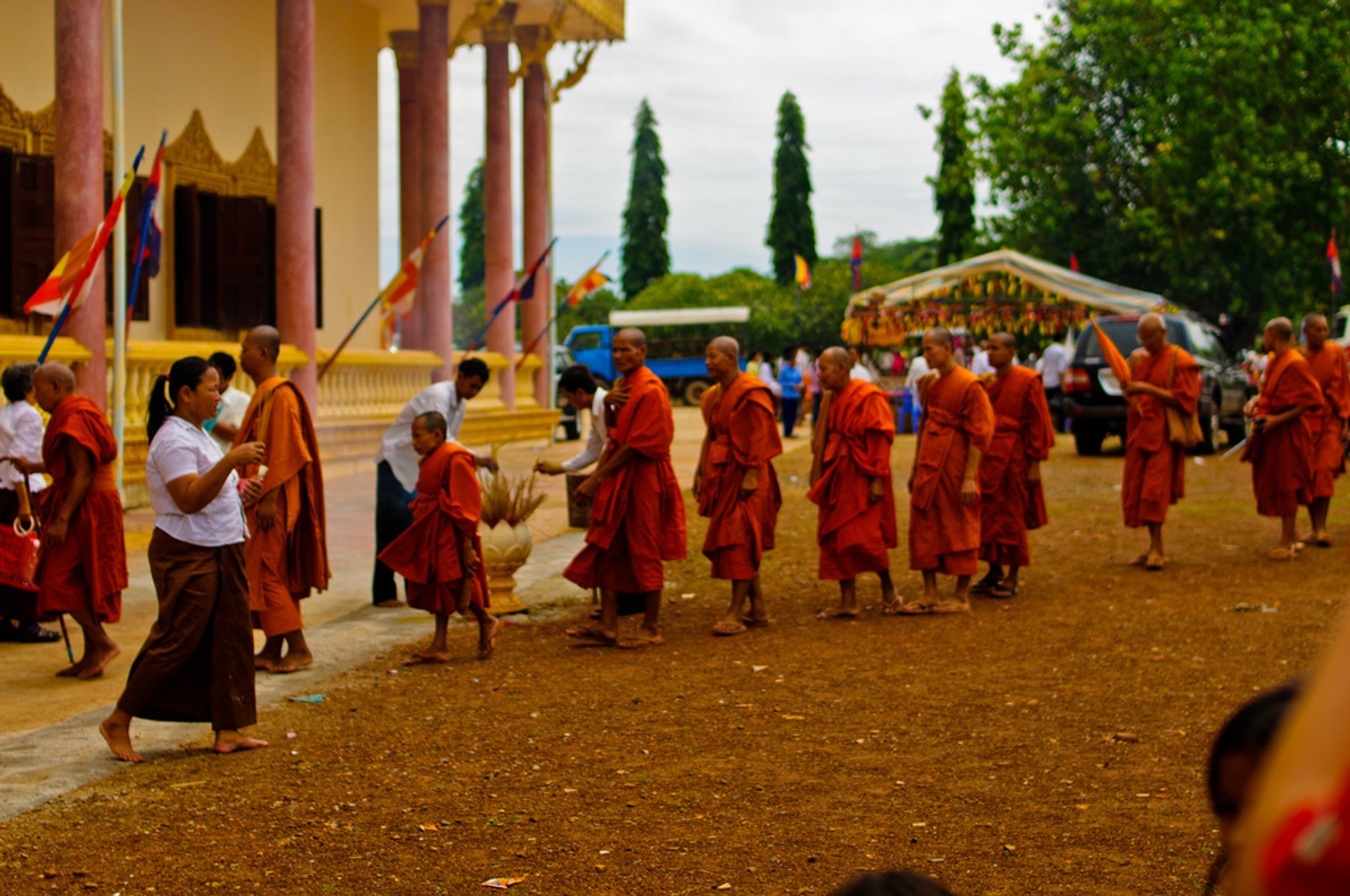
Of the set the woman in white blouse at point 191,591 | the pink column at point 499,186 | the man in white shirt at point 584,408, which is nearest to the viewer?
the woman in white blouse at point 191,591

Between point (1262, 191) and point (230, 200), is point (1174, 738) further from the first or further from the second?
point (1262, 191)

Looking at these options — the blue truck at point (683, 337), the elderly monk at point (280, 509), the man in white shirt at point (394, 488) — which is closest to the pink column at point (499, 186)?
the man in white shirt at point (394, 488)

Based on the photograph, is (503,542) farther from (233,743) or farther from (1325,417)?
(1325,417)

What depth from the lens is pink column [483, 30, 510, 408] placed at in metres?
20.6

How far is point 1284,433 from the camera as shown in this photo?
1073 cm

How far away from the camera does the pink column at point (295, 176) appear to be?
14.6m

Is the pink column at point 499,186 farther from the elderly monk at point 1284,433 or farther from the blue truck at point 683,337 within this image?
the blue truck at point 683,337

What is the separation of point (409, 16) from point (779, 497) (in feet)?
44.5

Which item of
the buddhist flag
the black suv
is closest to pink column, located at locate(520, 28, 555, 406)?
the black suv

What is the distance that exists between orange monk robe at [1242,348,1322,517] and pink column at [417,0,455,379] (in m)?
10.5

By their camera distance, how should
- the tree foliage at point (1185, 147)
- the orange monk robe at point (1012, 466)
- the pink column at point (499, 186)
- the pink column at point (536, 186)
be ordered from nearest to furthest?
the orange monk robe at point (1012, 466) → the pink column at point (499, 186) → the pink column at point (536, 186) → the tree foliage at point (1185, 147)

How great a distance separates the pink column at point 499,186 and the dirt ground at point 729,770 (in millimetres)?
12964

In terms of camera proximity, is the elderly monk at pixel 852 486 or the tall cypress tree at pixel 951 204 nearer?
the elderly monk at pixel 852 486

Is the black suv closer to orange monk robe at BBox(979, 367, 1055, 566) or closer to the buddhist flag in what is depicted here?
orange monk robe at BBox(979, 367, 1055, 566)
